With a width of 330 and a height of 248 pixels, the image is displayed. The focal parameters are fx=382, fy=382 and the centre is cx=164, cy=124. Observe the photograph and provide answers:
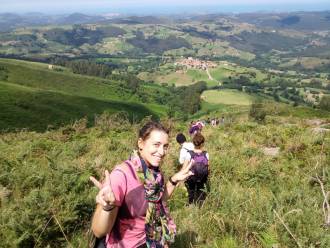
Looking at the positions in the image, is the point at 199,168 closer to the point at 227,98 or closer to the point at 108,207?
the point at 108,207

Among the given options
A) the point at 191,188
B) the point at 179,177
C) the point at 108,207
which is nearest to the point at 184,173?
the point at 179,177

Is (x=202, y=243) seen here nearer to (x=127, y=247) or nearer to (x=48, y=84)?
(x=127, y=247)

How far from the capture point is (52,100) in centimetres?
9712

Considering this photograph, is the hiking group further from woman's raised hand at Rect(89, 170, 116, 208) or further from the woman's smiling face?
woman's raised hand at Rect(89, 170, 116, 208)

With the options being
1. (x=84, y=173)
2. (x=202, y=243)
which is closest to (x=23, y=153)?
(x=84, y=173)

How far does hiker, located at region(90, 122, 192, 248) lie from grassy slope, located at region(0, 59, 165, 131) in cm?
3908

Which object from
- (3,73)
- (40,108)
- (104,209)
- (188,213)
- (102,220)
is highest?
(104,209)

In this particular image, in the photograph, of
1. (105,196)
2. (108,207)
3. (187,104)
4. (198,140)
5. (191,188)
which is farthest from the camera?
(187,104)

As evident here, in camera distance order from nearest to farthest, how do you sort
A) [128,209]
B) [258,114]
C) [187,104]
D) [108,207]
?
1. [108,207]
2. [128,209]
3. [258,114]
4. [187,104]

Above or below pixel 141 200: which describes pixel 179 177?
above

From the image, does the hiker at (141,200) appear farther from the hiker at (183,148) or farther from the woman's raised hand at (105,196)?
the hiker at (183,148)

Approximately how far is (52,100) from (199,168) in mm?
94270

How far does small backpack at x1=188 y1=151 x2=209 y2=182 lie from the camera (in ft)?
25.5

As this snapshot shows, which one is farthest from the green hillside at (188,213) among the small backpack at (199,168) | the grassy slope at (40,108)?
the grassy slope at (40,108)
